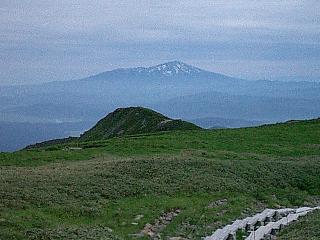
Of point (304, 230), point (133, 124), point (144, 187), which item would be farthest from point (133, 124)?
point (304, 230)

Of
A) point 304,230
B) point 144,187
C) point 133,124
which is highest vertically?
point 133,124

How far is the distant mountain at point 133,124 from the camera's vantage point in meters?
88.2

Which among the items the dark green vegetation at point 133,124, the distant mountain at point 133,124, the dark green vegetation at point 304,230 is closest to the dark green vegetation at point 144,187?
the dark green vegetation at point 304,230

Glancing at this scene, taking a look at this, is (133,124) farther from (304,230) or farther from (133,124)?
(304,230)

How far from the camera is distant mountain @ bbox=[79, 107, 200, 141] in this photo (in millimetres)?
88250

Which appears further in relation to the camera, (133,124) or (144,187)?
(133,124)

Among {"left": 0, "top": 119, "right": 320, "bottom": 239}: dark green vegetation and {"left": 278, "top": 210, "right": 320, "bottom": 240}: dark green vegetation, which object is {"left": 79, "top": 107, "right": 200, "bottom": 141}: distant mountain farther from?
{"left": 278, "top": 210, "right": 320, "bottom": 240}: dark green vegetation

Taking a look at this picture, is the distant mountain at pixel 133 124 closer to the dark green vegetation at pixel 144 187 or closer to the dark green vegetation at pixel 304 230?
the dark green vegetation at pixel 144 187

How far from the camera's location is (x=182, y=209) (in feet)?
98.6

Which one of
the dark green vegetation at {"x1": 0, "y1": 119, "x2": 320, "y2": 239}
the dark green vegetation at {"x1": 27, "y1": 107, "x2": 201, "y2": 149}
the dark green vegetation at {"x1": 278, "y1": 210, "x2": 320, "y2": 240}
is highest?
the dark green vegetation at {"x1": 27, "y1": 107, "x2": 201, "y2": 149}

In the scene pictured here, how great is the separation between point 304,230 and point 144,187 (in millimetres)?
10868

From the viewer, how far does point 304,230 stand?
2498 cm

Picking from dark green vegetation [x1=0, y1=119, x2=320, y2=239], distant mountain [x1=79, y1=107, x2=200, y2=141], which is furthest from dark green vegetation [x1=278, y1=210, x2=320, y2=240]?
distant mountain [x1=79, y1=107, x2=200, y2=141]

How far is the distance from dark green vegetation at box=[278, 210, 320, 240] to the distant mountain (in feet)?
185
